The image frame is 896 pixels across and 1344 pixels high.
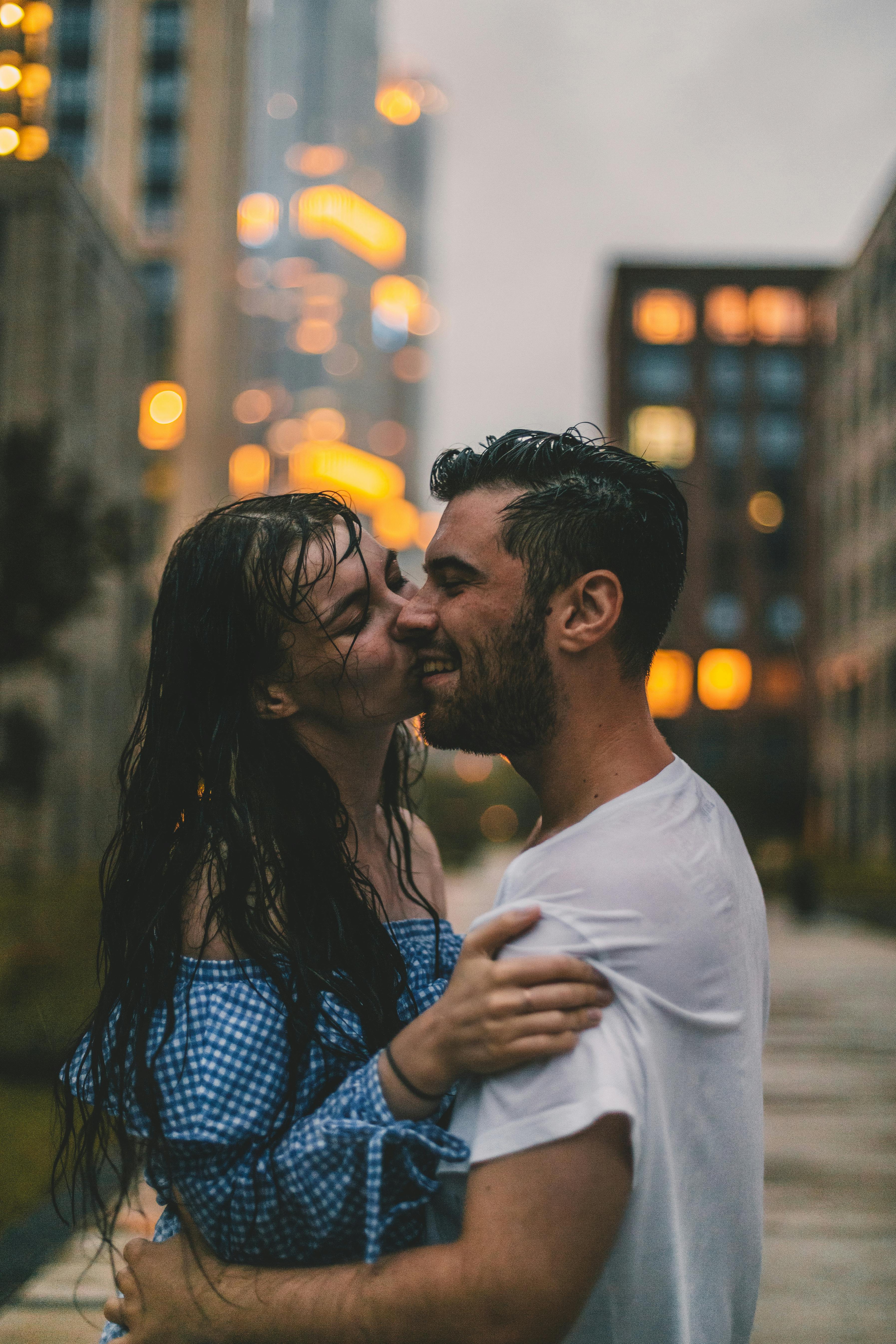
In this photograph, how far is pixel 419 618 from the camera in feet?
8.25

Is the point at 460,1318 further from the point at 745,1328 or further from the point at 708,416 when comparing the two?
the point at 708,416

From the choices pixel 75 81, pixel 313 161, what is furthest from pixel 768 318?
pixel 313 161

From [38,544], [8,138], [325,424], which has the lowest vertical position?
[38,544]

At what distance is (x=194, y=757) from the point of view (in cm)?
251

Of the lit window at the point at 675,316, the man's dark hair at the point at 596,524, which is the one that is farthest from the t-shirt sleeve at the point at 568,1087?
the lit window at the point at 675,316

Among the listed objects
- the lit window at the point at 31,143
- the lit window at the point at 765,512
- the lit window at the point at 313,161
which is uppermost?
the lit window at the point at 313,161

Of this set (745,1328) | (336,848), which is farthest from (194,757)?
(745,1328)

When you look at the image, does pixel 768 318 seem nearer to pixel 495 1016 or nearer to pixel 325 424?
pixel 325 424

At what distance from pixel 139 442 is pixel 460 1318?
42.5m

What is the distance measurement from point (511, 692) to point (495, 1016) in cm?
68

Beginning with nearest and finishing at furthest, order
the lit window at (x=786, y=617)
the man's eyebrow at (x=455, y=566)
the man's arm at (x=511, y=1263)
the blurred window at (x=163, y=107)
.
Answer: the man's arm at (x=511, y=1263)
the man's eyebrow at (x=455, y=566)
the blurred window at (x=163, y=107)
the lit window at (x=786, y=617)

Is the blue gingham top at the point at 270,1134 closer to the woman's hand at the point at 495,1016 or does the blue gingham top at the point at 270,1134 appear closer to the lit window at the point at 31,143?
the woman's hand at the point at 495,1016

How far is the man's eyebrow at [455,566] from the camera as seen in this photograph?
91.9 inches

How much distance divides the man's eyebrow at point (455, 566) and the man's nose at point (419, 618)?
10 cm
